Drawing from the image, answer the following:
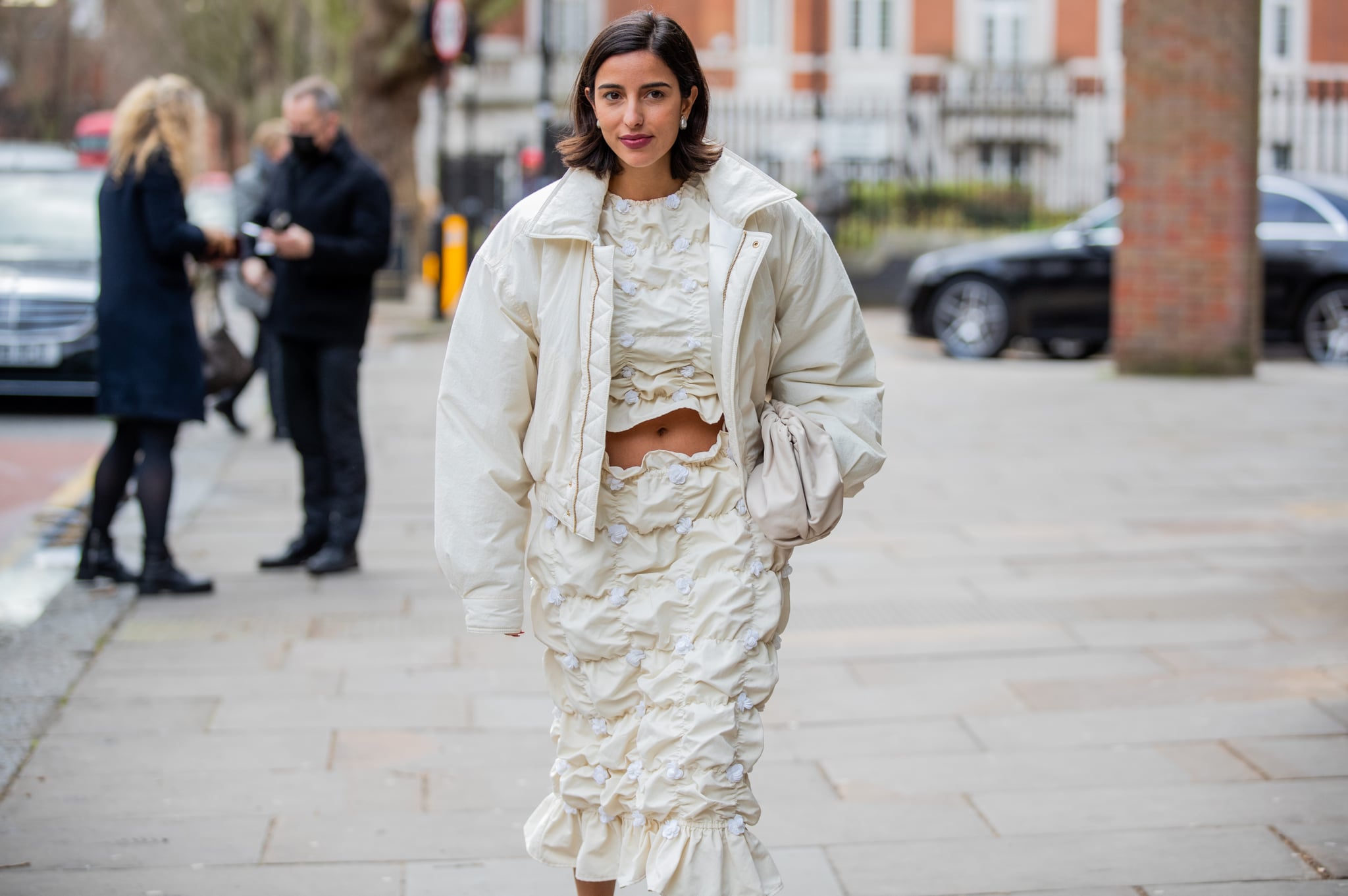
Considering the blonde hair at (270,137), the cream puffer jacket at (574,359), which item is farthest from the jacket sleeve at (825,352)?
the blonde hair at (270,137)

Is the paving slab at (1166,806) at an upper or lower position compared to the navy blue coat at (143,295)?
lower

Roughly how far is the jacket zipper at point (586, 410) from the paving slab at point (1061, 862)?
1.25 metres

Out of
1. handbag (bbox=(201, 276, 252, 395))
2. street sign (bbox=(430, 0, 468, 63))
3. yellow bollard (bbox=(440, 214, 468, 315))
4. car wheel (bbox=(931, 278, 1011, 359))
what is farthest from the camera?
street sign (bbox=(430, 0, 468, 63))

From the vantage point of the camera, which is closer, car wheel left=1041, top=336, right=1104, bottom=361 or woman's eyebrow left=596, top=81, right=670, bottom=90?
woman's eyebrow left=596, top=81, right=670, bottom=90

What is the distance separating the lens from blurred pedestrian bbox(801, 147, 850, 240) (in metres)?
21.1

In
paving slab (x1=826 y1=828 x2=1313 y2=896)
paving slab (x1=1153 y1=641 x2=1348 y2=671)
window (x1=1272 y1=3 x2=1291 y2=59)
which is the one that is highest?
window (x1=1272 y1=3 x2=1291 y2=59)

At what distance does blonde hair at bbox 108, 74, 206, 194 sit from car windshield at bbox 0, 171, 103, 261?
6.09 metres

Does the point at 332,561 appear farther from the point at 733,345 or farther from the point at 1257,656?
the point at 733,345

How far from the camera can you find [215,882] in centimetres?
371

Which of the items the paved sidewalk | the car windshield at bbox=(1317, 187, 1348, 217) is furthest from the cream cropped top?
the car windshield at bbox=(1317, 187, 1348, 217)

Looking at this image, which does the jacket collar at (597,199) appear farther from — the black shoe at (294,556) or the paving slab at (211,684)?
the black shoe at (294,556)

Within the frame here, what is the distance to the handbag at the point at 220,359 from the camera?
328 inches

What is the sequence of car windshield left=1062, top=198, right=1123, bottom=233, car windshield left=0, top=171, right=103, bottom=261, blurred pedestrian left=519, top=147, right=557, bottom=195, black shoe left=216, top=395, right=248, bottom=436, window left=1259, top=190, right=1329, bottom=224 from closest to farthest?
black shoe left=216, top=395, right=248, bottom=436, car windshield left=0, top=171, right=103, bottom=261, window left=1259, top=190, right=1329, bottom=224, car windshield left=1062, top=198, right=1123, bottom=233, blurred pedestrian left=519, top=147, right=557, bottom=195

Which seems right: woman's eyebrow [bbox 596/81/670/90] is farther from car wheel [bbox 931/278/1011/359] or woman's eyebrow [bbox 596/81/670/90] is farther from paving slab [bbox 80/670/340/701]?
car wheel [bbox 931/278/1011/359]
